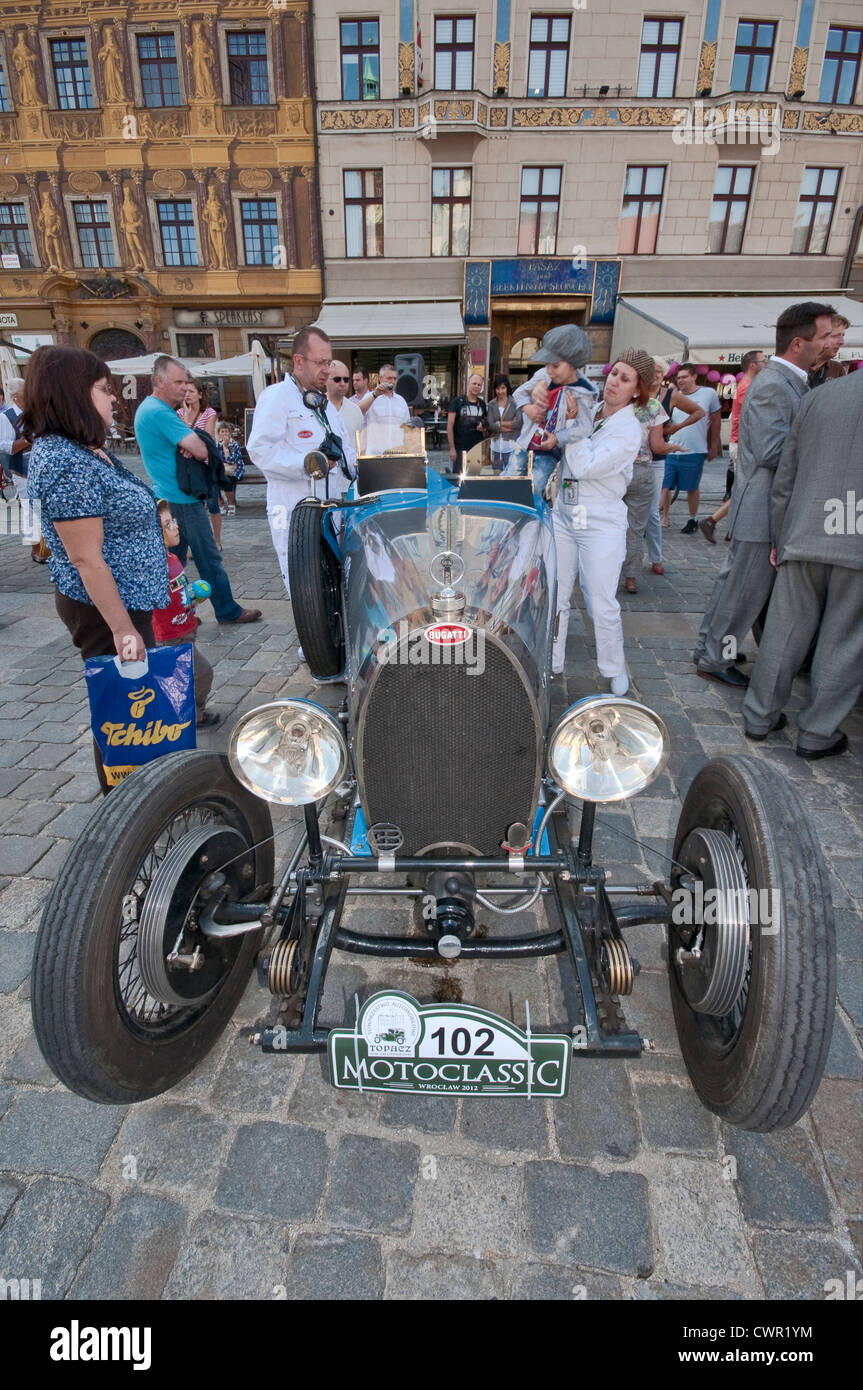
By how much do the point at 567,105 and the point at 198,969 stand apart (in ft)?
74.2

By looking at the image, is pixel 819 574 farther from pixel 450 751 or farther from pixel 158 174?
pixel 158 174

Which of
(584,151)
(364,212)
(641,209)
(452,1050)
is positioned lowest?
(452,1050)

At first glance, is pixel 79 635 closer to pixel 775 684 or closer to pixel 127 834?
pixel 127 834

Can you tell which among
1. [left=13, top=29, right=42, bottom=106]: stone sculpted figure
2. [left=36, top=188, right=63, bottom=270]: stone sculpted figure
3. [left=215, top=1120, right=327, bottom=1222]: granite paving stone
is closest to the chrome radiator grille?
[left=215, top=1120, right=327, bottom=1222]: granite paving stone

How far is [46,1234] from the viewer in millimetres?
1729

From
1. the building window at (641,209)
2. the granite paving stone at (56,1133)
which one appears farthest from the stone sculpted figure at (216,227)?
the granite paving stone at (56,1133)

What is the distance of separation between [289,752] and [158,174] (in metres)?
23.8

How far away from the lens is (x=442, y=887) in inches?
81.0

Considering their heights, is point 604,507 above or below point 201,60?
below

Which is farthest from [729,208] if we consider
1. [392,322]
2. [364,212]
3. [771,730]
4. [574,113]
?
[771,730]

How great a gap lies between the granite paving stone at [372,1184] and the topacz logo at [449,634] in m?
1.45

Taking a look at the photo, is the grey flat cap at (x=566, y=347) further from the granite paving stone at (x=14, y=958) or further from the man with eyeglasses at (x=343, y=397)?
the granite paving stone at (x=14, y=958)

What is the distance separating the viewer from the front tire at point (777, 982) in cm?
Answer: 164
